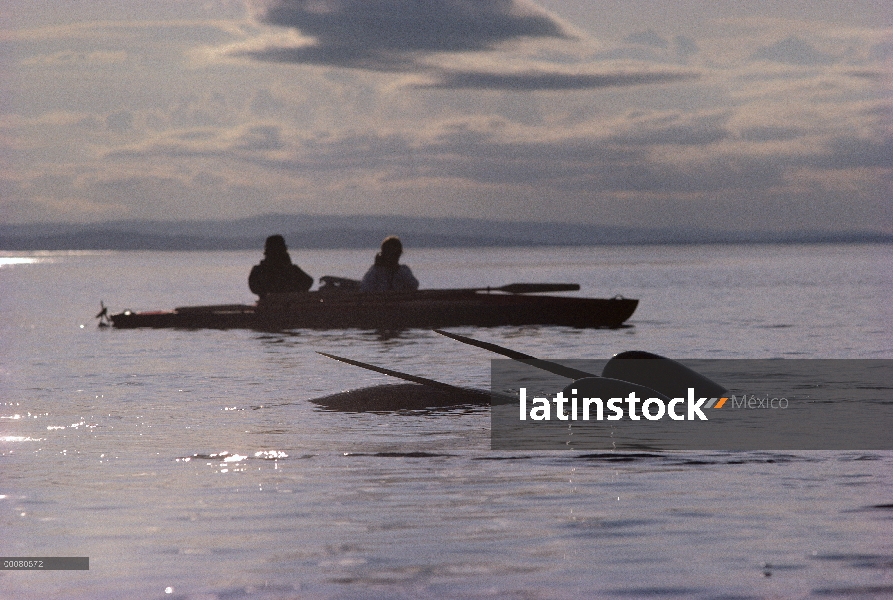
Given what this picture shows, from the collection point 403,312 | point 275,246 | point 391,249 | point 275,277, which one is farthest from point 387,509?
point 275,277

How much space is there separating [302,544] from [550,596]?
64.8 inches

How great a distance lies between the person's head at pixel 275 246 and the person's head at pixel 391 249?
8.21 ft

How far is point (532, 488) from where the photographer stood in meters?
7.85

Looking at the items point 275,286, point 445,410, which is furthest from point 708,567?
A: point 275,286

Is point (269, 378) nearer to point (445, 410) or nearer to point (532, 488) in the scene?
point (445, 410)

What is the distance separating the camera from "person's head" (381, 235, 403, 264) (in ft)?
70.5

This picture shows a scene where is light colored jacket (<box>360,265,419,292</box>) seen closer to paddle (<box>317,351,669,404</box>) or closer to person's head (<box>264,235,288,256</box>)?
person's head (<box>264,235,288,256</box>)

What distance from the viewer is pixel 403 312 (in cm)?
2392

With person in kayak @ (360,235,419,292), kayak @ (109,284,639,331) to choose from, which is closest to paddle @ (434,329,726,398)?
person in kayak @ (360,235,419,292)

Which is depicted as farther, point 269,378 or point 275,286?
point 275,286

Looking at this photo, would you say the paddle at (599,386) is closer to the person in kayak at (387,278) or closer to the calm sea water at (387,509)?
the calm sea water at (387,509)

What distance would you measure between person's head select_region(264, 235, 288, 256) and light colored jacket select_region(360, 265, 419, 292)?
2.09 m

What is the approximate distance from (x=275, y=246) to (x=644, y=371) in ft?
45.4

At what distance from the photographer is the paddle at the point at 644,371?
1107 cm
